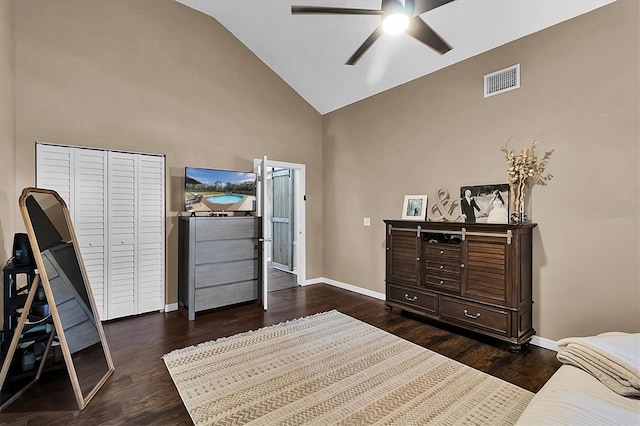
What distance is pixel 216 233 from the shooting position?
12.8 feet

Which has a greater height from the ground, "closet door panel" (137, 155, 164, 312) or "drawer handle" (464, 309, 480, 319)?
"closet door panel" (137, 155, 164, 312)

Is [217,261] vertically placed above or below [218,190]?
below

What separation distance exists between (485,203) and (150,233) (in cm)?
402

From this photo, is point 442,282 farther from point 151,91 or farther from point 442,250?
Result: point 151,91

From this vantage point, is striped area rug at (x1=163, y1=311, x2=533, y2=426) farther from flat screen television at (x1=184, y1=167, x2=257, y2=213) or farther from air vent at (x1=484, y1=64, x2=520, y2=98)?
air vent at (x1=484, y1=64, x2=520, y2=98)

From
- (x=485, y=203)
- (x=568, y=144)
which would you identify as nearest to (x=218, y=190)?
(x=485, y=203)

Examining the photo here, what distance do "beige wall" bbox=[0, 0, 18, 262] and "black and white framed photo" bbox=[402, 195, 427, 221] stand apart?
4223 mm

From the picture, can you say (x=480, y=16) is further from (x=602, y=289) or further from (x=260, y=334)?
(x=260, y=334)

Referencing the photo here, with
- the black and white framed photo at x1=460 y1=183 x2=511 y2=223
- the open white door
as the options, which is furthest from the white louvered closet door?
A: the black and white framed photo at x1=460 y1=183 x2=511 y2=223

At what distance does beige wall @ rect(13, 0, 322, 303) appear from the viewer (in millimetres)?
3199

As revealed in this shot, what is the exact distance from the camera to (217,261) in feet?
12.9

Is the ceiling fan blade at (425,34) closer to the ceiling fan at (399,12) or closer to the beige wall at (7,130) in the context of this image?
the ceiling fan at (399,12)

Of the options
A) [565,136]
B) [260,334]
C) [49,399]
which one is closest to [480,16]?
[565,136]

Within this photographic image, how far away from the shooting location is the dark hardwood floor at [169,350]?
197 centimetres
